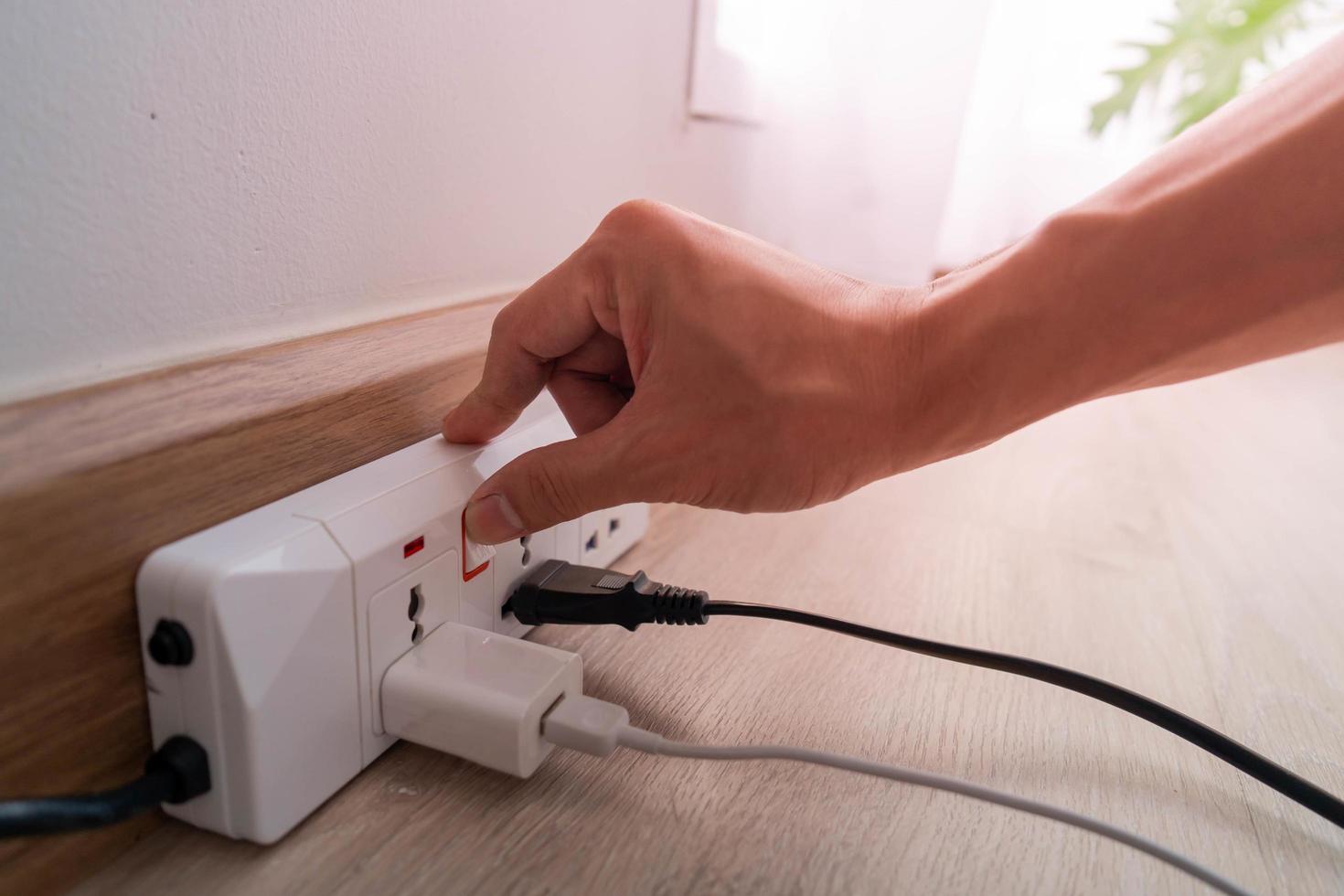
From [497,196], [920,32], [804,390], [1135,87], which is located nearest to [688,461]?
[804,390]

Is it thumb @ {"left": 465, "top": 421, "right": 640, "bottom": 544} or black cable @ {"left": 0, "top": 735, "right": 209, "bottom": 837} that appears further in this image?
thumb @ {"left": 465, "top": 421, "right": 640, "bottom": 544}

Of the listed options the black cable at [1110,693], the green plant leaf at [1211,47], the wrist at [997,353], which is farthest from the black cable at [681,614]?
the green plant leaf at [1211,47]

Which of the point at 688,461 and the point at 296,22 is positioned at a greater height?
the point at 296,22

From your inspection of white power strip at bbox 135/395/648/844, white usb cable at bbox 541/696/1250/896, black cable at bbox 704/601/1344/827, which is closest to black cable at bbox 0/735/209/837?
white power strip at bbox 135/395/648/844

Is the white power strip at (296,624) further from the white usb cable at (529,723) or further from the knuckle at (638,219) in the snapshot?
the knuckle at (638,219)

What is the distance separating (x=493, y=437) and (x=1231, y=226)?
329mm

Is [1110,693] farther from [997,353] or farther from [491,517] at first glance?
[491,517]

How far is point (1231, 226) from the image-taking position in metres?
0.32

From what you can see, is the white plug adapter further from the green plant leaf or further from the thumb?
the green plant leaf

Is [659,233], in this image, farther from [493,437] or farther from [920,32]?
[920,32]

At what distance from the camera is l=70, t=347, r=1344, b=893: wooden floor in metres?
0.30

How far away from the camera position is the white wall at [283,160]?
28 cm

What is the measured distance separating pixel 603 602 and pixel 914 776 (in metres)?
0.16

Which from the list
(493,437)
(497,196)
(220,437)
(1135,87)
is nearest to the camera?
(220,437)
